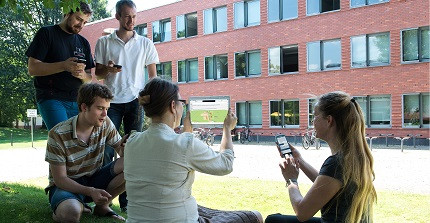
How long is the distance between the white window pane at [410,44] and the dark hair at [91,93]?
2108 centimetres

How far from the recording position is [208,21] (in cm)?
3078

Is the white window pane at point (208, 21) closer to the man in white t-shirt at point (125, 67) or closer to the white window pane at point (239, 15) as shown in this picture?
the white window pane at point (239, 15)

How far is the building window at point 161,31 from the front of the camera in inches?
1319

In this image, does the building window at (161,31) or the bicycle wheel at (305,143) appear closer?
the bicycle wheel at (305,143)

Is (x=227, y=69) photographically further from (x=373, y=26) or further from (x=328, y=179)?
(x=328, y=179)

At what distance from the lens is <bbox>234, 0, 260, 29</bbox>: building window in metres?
28.2

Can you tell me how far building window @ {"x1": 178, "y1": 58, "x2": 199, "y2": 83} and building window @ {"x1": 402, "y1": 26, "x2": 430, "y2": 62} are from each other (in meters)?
→ 13.9

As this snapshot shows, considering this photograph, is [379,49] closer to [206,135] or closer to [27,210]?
[206,135]

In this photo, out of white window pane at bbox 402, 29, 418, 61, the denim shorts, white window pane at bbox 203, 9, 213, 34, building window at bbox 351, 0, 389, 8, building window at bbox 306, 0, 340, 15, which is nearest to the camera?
the denim shorts

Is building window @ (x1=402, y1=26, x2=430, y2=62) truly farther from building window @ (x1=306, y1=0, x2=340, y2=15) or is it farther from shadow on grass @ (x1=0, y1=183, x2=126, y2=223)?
shadow on grass @ (x1=0, y1=183, x2=126, y2=223)

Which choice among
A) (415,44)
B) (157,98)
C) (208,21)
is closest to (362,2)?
(415,44)

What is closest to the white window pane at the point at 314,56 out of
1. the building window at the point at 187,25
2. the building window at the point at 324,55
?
→ the building window at the point at 324,55

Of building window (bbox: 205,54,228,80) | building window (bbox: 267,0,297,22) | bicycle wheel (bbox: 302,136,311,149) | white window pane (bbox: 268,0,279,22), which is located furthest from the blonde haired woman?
building window (bbox: 205,54,228,80)

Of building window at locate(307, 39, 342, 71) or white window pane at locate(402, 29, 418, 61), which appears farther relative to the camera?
building window at locate(307, 39, 342, 71)
